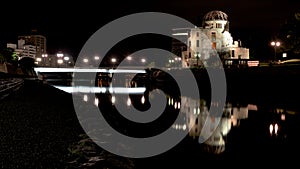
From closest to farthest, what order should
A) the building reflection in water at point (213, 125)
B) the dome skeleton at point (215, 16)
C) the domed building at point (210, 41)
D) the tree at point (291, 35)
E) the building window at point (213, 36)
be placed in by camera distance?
the building reflection in water at point (213, 125) → the tree at point (291, 35) → the domed building at point (210, 41) → the building window at point (213, 36) → the dome skeleton at point (215, 16)

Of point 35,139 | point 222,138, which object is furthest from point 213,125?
point 35,139

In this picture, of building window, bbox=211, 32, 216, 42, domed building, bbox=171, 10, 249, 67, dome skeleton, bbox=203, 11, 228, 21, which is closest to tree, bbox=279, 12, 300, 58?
domed building, bbox=171, 10, 249, 67

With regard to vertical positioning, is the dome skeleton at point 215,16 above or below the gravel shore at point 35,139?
above

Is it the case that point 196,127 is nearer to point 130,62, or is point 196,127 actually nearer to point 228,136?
point 228,136

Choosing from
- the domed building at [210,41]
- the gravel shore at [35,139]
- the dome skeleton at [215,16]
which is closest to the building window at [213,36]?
the domed building at [210,41]

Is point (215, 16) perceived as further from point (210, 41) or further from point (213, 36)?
point (210, 41)

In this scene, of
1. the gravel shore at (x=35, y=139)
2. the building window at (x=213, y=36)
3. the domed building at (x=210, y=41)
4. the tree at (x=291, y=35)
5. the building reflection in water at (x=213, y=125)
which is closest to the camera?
the gravel shore at (x=35, y=139)

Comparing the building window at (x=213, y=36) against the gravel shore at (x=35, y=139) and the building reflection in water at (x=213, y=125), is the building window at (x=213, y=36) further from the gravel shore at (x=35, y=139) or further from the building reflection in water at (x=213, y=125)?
the gravel shore at (x=35, y=139)

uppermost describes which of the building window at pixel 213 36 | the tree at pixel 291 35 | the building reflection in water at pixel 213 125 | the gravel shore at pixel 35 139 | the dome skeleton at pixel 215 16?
the dome skeleton at pixel 215 16

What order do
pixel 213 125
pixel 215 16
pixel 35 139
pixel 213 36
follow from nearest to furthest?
pixel 35 139
pixel 213 125
pixel 213 36
pixel 215 16

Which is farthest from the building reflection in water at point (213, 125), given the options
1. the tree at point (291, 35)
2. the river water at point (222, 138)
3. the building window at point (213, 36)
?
the building window at point (213, 36)

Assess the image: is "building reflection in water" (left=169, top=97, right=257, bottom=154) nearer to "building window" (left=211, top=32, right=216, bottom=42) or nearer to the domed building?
the domed building

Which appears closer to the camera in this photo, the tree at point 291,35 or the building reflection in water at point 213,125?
the building reflection in water at point 213,125

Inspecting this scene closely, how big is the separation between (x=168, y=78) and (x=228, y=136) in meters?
61.1
